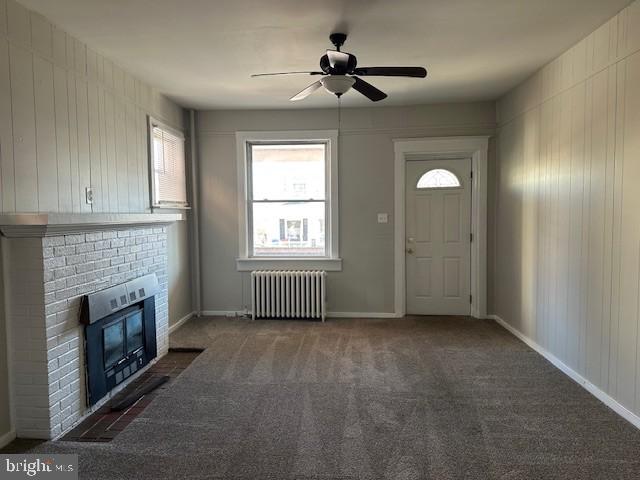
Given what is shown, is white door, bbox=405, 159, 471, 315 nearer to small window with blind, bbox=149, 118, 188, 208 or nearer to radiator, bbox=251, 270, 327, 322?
radiator, bbox=251, 270, 327, 322

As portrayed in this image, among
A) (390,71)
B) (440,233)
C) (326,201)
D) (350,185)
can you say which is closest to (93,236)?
(390,71)

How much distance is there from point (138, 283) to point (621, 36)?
3.91 meters

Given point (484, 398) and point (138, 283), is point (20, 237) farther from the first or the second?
point (484, 398)

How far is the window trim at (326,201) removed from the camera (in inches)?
202

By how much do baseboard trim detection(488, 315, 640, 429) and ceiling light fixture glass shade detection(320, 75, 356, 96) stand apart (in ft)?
9.09

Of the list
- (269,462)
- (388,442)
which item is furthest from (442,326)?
(269,462)

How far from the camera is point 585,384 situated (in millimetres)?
3088

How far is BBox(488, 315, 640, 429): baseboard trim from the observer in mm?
2611

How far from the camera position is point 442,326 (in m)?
4.79

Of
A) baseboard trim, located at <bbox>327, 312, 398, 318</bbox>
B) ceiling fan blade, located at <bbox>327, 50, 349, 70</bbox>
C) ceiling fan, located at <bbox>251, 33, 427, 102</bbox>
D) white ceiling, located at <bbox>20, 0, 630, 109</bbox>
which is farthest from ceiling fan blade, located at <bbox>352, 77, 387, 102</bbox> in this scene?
baseboard trim, located at <bbox>327, 312, 398, 318</bbox>

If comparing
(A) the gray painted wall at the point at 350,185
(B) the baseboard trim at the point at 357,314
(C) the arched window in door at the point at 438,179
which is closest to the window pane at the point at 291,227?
(A) the gray painted wall at the point at 350,185

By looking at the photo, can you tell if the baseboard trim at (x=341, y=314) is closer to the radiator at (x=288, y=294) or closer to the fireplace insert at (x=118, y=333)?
the radiator at (x=288, y=294)

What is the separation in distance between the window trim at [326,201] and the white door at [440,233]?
93 centimetres

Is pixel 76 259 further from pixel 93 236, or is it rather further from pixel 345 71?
pixel 345 71
